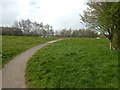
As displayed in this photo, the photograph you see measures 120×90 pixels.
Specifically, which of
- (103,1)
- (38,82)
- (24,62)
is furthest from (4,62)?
(103,1)

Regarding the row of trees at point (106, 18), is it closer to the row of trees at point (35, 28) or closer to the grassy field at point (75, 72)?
the grassy field at point (75, 72)

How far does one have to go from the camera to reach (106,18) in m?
18.3

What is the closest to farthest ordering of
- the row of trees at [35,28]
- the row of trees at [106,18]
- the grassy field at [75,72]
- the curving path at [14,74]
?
the grassy field at [75,72]
the curving path at [14,74]
the row of trees at [106,18]
the row of trees at [35,28]

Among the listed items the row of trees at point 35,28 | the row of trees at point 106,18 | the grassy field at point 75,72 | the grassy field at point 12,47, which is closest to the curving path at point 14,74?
the grassy field at point 75,72

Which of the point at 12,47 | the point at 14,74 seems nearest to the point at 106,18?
the point at 14,74

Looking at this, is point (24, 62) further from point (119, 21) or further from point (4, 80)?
point (119, 21)

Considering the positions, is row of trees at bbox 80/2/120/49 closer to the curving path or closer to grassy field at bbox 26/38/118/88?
grassy field at bbox 26/38/118/88

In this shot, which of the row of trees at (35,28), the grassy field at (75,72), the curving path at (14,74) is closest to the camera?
the grassy field at (75,72)

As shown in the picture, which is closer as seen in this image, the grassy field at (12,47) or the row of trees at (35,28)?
the grassy field at (12,47)

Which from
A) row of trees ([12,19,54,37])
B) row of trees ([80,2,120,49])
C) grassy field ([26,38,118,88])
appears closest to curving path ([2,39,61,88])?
grassy field ([26,38,118,88])

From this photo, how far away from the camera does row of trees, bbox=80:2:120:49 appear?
1805 cm

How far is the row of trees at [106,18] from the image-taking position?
1805 cm

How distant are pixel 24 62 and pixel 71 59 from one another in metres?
3.52

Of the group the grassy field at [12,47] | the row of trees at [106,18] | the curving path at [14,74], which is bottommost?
the curving path at [14,74]
